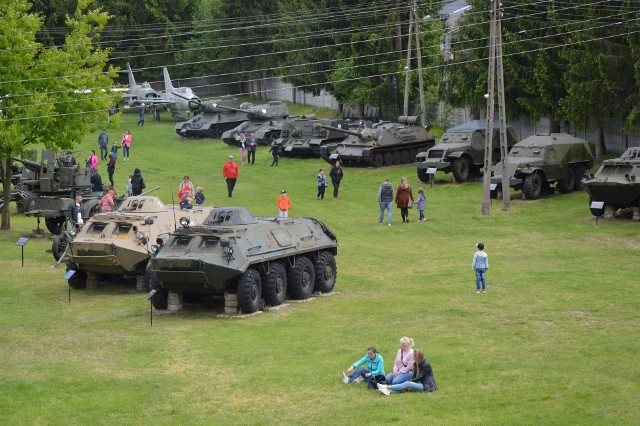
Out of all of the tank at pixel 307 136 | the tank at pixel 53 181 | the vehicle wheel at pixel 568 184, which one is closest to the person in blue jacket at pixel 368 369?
the tank at pixel 53 181

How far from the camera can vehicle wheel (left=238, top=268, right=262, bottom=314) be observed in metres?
23.5

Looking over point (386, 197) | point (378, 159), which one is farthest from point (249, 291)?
point (378, 159)

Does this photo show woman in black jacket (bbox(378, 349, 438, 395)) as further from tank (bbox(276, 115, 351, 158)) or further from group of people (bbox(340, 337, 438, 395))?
tank (bbox(276, 115, 351, 158))

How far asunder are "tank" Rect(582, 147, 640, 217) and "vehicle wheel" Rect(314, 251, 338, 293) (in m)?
11.9

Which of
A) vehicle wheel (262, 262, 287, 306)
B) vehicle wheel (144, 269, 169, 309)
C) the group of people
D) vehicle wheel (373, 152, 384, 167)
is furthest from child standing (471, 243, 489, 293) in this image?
vehicle wheel (373, 152, 384, 167)

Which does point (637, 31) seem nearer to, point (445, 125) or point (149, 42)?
point (445, 125)

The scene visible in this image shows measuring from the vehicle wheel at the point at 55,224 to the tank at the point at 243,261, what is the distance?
39.2ft

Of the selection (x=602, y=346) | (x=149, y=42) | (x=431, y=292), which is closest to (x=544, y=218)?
(x=431, y=292)

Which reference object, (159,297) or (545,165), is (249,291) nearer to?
(159,297)

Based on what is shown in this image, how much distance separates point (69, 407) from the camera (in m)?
16.8

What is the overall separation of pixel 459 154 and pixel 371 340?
24564mm

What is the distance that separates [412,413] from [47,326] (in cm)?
943

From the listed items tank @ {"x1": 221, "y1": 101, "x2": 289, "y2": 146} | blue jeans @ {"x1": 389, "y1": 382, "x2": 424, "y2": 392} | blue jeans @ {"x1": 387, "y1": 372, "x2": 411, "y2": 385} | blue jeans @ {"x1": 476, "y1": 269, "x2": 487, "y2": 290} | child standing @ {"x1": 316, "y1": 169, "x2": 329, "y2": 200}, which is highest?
tank @ {"x1": 221, "y1": 101, "x2": 289, "y2": 146}

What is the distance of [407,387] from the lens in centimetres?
1739
